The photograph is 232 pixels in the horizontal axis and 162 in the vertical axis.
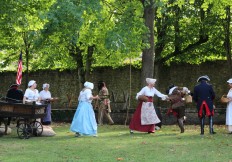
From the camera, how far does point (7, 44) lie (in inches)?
1102

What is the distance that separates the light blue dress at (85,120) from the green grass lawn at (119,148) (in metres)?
0.57

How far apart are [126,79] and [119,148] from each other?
18459mm

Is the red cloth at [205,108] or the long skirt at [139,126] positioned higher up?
the red cloth at [205,108]

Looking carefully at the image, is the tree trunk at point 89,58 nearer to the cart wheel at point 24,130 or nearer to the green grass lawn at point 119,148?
the cart wheel at point 24,130

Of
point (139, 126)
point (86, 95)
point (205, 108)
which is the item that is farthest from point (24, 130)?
point (205, 108)

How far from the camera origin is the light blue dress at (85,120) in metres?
15.9

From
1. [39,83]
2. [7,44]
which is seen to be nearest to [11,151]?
[7,44]

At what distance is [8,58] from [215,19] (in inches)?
535

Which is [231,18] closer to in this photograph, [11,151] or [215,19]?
[215,19]

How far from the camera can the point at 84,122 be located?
1593cm

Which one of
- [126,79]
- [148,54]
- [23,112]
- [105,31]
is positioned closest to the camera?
[23,112]

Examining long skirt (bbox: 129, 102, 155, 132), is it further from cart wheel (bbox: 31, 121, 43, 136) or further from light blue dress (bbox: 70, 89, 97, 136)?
cart wheel (bbox: 31, 121, 43, 136)

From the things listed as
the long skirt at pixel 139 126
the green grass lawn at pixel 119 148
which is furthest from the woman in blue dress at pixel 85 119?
the long skirt at pixel 139 126

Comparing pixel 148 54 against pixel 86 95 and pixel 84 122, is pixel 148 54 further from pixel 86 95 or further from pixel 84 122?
pixel 84 122
